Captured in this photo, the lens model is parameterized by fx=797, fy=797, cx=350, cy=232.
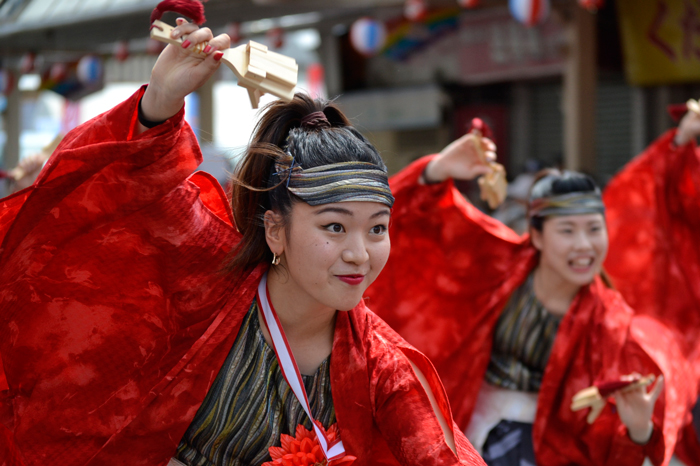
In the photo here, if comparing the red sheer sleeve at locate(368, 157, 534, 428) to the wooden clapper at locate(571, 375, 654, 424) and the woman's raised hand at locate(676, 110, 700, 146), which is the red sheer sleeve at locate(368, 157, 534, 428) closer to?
the wooden clapper at locate(571, 375, 654, 424)

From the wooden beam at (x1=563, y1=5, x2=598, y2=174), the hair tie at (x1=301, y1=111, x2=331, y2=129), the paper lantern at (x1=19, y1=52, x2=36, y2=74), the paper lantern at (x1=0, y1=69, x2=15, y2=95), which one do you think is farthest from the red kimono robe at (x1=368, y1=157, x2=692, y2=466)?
the paper lantern at (x1=0, y1=69, x2=15, y2=95)

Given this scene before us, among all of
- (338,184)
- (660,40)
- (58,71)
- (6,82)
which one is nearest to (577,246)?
(338,184)

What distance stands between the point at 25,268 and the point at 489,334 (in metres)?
1.92

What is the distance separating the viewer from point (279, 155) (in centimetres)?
194

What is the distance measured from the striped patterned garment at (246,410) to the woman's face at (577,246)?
1.40 metres

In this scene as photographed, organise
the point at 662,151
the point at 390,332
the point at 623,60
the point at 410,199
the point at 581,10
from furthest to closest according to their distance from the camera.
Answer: the point at 623,60 < the point at 581,10 < the point at 662,151 < the point at 410,199 < the point at 390,332

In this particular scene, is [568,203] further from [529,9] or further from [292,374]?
[529,9]

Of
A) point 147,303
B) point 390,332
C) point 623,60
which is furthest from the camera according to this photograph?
point 623,60

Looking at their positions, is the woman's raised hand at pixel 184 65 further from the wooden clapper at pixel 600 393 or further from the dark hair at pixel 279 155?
the wooden clapper at pixel 600 393

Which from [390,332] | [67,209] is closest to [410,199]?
[390,332]

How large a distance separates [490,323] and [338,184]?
5.11 feet

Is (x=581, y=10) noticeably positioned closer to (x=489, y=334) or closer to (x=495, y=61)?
(x=495, y=61)

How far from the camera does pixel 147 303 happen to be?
1.97 m

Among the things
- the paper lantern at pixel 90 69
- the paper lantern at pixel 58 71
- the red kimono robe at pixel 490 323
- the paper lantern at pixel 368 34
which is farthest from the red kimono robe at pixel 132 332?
the paper lantern at pixel 58 71
